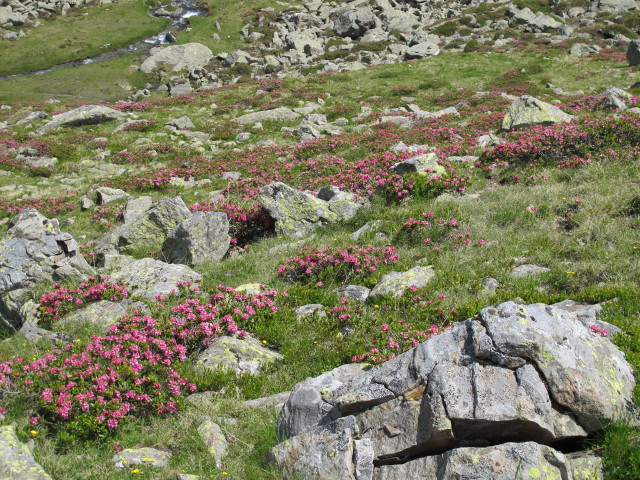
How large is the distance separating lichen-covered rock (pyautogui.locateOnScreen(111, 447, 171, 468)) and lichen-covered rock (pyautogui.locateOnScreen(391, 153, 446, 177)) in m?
11.6

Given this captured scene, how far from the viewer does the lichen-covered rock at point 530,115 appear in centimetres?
2155

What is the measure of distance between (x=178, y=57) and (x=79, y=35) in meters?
25.7

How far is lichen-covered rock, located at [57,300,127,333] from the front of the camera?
9320 mm

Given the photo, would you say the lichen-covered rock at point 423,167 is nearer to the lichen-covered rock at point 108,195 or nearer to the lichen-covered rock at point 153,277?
the lichen-covered rock at point 153,277

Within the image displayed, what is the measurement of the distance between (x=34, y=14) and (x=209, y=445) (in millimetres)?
115419

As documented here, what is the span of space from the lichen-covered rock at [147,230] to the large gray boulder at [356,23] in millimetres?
72815

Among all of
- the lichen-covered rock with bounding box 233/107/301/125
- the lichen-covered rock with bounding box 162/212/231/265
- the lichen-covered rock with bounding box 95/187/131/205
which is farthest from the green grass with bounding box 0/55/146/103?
the lichen-covered rock with bounding box 162/212/231/265

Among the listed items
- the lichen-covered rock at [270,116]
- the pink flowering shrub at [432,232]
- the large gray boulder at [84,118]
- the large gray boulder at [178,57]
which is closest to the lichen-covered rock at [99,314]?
the pink flowering shrub at [432,232]

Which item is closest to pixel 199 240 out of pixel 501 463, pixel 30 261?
pixel 30 261

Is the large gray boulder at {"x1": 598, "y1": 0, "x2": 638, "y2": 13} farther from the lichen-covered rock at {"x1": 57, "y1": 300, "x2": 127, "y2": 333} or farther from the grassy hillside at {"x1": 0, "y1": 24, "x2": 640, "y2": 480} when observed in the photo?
the lichen-covered rock at {"x1": 57, "y1": 300, "x2": 127, "y2": 333}

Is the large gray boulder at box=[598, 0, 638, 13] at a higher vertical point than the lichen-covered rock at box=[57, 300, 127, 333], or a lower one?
lower

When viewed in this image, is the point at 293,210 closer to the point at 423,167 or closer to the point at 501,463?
the point at 423,167

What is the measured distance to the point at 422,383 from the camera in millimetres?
4945

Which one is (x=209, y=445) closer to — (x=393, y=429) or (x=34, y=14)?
(x=393, y=429)
